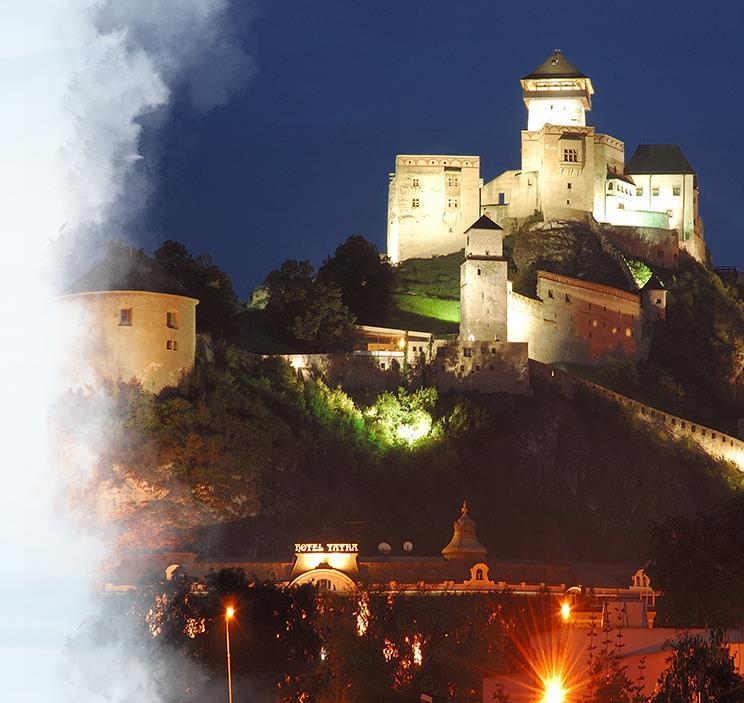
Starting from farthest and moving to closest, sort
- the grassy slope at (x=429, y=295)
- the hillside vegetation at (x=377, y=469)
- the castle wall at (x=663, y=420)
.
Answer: the grassy slope at (x=429, y=295) → the castle wall at (x=663, y=420) → the hillside vegetation at (x=377, y=469)

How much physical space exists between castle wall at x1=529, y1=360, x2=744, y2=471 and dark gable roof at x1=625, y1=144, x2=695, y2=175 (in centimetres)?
2799

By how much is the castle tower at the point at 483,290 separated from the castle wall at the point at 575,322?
2064 mm

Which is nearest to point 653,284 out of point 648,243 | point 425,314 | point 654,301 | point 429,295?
point 654,301

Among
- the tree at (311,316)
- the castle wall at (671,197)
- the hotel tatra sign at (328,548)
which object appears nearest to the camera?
the hotel tatra sign at (328,548)

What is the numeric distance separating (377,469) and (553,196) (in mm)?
36947

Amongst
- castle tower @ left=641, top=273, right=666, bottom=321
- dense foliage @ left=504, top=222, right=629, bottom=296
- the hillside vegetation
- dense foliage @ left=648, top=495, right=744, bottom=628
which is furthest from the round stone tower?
castle tower @ left=641, top=273, right=666, bottom=321

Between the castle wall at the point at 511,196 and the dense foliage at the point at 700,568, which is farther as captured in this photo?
the castle wall at the point at 511,196

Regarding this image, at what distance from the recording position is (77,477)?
8481 centimetres

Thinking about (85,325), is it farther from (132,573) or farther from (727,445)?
(727,445)

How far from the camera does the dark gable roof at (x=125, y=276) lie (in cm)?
8950

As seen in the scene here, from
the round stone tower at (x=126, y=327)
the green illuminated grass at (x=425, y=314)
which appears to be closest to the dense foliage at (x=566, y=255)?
the green illuminated grass at (x=425, y=314)

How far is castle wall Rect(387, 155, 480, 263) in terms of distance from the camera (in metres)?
128

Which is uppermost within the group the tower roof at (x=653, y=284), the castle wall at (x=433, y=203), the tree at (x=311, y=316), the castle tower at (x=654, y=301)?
the castle wall at (x=433, y=203)

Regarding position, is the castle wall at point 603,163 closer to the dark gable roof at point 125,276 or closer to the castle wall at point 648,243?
the castle wall at point 648,243
